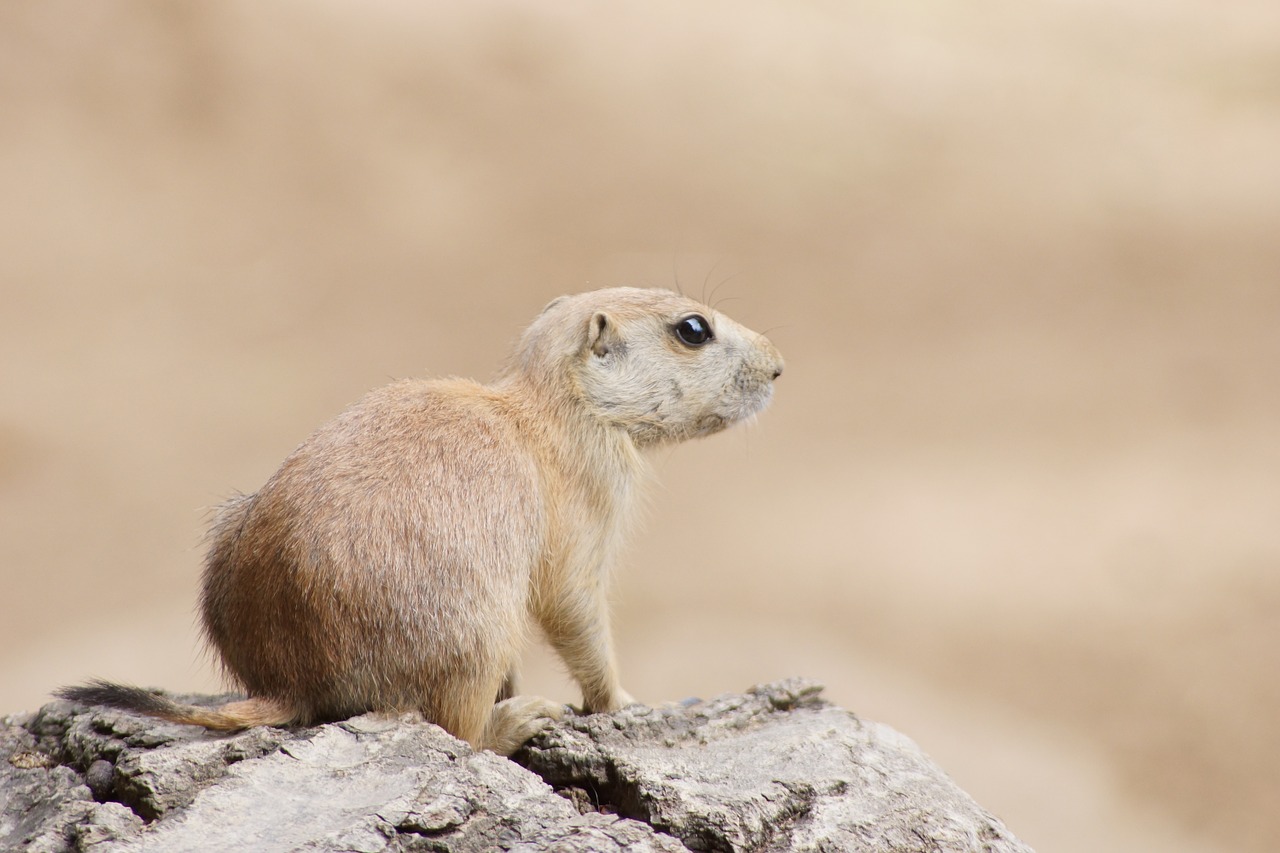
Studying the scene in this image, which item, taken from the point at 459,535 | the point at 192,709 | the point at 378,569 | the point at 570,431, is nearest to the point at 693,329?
the point at 570,431

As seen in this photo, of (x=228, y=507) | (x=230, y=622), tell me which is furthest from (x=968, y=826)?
(x=228, y=507)

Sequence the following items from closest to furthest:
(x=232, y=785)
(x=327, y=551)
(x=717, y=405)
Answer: (x=232, y=785) → (x=327, y=551) → (x=717, y=405)

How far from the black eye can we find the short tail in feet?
3.53

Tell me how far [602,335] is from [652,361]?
12 centimetres

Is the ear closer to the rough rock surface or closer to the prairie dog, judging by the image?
the prairie dog

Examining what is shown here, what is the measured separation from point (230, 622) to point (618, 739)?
0.74m

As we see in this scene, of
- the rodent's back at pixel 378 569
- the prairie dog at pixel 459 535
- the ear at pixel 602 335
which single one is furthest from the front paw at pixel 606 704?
the ear at pixel 602 335

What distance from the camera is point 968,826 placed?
2.12 metres

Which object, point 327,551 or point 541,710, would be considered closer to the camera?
point 327,551

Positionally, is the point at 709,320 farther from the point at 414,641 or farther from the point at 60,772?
the point at 60,772

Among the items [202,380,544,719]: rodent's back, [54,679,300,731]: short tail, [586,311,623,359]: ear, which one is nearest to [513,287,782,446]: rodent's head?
[586,311,623,359]: ear

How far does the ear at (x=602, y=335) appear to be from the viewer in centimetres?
252

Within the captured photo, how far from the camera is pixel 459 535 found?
211 cm

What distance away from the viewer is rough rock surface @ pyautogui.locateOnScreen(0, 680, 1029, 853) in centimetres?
183
